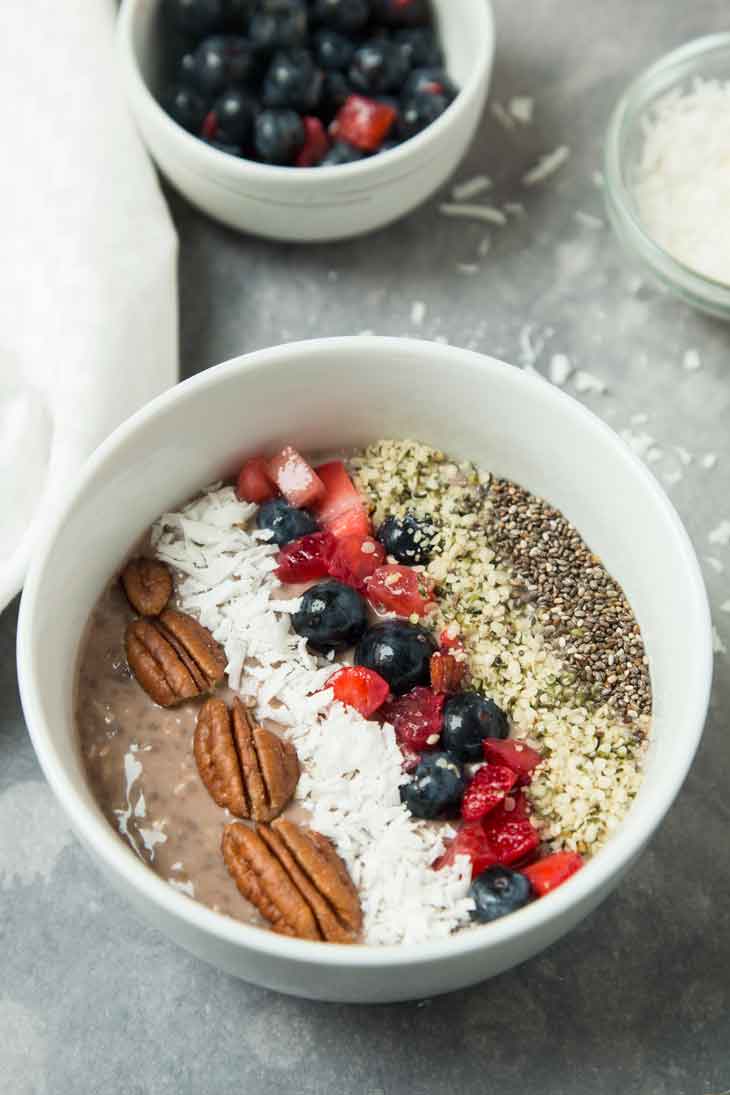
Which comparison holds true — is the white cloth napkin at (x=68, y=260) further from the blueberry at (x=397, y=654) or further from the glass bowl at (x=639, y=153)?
the glass bowl at (x=639, y=153)

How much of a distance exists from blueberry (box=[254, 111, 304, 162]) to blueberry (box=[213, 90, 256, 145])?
2 centimetres

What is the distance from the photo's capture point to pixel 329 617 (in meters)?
1.58

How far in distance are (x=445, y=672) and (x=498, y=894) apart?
10.0 inches

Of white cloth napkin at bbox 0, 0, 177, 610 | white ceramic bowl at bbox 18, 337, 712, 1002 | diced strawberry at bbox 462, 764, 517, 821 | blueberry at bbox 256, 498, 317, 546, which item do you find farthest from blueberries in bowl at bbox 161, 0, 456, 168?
diced strawberry at bbox 462, 764, 517, 821

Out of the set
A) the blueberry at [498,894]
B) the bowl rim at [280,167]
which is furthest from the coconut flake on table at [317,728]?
the bowl rim at [280,167]

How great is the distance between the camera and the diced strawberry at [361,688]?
1555 millimetres

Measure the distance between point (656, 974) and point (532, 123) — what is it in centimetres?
124

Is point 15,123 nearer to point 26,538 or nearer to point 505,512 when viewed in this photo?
point 26,538

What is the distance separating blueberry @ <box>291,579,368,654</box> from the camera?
5.20ft

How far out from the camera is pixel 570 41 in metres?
2.21

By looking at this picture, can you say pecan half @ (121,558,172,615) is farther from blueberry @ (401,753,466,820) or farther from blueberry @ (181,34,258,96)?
blueberry @ (181,34,258,96)

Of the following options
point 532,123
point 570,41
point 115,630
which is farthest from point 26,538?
point 570,41

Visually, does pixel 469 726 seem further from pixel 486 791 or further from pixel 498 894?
pixel 498 894

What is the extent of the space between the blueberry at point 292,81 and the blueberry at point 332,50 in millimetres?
34
